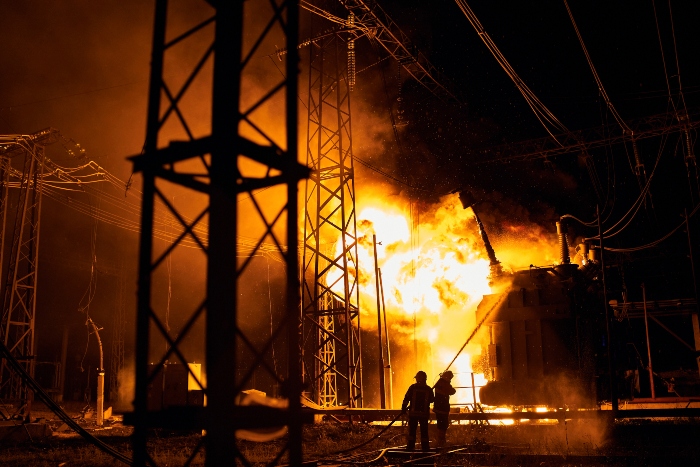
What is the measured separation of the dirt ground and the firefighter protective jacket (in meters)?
0.92

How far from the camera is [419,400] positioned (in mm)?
13570

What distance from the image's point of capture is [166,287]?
3875 cm

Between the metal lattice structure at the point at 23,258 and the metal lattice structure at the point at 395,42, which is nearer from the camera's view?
the metal lattice structure at the point at 23,258

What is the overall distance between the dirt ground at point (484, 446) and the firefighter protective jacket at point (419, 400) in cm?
92

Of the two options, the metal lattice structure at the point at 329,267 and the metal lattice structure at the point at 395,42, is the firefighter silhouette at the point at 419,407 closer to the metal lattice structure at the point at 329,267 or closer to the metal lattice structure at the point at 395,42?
the metal lattice structure at the point at 329,267

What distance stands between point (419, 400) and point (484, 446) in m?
1.76

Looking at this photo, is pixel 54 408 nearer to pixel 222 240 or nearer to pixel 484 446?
pixel 222 240

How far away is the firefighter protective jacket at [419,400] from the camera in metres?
13.4

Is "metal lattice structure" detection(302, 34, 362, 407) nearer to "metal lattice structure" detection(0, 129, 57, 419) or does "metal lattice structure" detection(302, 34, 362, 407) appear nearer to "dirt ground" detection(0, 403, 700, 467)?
"dirt ground" detection(0, 403, 700, 467)

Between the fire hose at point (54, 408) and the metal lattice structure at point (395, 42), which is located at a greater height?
the metal lattice structure at point (395, 42)

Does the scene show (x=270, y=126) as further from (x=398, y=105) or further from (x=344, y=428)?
(x=344, y=428)

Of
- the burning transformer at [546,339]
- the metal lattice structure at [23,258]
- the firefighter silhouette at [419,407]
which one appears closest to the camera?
the firefighter silhouette at [419,407]

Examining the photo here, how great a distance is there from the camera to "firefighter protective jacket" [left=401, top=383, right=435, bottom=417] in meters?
13.4

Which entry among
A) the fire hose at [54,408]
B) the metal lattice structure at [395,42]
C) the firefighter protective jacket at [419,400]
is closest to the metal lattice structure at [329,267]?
the metal lattice structure at [395,42]
